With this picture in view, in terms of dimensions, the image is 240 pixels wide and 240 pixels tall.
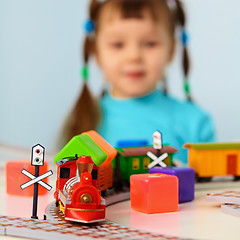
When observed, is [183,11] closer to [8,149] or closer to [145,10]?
[145,10]

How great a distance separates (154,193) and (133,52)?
2.65 m

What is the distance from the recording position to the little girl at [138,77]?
465cm

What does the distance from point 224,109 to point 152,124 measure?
2.55 feet

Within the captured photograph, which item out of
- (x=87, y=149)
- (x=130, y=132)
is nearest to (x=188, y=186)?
(x=87, y=149)

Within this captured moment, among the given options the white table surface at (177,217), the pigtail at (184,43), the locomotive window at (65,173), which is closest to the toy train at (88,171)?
the locomotive window at (65,173)

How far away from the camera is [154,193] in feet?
7.04

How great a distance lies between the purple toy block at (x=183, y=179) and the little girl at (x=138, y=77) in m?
2.11

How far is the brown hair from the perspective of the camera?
4742 mm

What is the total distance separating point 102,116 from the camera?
494 cm

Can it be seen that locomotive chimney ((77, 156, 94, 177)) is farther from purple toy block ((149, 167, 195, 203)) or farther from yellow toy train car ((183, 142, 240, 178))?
yellow toy train car ((183, 142, 240, 178))

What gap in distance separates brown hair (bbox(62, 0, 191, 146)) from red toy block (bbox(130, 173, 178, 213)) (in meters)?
2.76

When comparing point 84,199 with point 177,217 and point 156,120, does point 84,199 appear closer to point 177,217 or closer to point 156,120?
point 177,217

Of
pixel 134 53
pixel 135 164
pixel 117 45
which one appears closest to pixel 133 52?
pixel 134 53

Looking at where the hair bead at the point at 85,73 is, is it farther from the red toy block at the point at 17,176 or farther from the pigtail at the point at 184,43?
the red toy block at the point at 17,176
